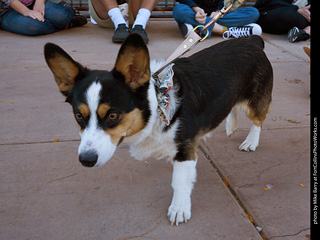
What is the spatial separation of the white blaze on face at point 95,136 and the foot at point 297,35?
19.4 feet

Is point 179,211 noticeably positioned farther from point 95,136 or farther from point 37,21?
point 37,21

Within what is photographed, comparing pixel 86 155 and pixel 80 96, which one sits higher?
pixel 80 96

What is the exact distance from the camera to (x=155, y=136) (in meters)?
2.53

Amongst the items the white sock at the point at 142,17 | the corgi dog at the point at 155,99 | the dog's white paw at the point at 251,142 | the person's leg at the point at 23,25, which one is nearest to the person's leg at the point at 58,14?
the person's leg at the point at 23,25

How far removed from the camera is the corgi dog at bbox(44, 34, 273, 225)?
2166 mm

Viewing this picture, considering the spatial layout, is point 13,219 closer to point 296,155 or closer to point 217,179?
point 217,179

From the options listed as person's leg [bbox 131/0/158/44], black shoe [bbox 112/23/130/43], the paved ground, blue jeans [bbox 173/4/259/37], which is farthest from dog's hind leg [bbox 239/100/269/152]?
blue jeans [bbox 173/4/259/37]

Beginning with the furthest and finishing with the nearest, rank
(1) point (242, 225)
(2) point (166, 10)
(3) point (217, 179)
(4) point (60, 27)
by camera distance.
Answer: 1. (2) point (166, 10)
2. (4) point (60, 27)
3. (3) point (217, 179)
4. (1) point (242, 225)

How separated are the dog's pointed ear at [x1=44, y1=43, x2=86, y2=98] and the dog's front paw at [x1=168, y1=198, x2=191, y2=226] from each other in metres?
1.14

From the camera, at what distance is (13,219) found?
2.42 m

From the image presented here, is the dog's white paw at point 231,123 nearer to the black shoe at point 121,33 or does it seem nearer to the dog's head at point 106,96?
the dog's head at point 106,96

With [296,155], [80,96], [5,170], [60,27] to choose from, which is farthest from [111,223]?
[60,27]

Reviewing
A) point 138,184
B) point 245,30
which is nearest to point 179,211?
point 138,184
